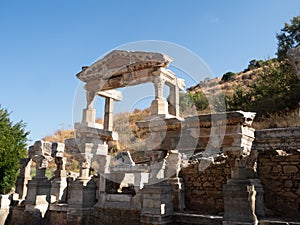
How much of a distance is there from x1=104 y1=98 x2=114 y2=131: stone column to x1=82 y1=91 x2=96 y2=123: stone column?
1.29 metres

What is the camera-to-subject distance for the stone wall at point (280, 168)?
7594 mm

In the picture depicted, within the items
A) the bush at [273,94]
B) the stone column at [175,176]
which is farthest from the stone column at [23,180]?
the bush at [273,94]

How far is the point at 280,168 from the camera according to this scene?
312 inches

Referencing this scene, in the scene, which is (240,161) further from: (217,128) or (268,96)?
(268,96)

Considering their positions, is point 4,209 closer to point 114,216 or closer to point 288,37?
point 114,216

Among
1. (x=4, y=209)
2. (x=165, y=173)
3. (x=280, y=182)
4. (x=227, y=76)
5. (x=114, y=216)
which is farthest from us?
(x=227, y=76)

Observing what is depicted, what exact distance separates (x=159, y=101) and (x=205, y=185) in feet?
11.8

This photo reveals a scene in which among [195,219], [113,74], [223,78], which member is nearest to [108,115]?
[113,74]

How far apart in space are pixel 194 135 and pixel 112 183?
3843 millimetres

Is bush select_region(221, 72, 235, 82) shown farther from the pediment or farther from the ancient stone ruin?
the pediment

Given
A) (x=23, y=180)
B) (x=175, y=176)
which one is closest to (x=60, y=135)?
(x=23, y=180)

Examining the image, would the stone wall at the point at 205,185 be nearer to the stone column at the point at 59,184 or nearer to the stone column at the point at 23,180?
the stone column at the point at 59,184

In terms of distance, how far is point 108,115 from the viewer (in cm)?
1359

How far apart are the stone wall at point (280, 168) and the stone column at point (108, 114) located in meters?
7.29
